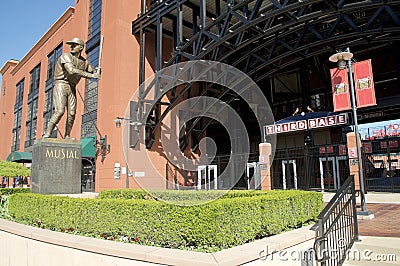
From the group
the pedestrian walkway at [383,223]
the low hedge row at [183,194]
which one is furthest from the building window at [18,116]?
the pedestrian walkway at [383,223]

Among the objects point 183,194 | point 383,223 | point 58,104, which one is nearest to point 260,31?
point 183,194

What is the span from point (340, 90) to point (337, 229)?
11.4 metres

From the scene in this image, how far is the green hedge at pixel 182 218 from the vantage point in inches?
173

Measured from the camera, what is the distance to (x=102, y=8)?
23.6 metres

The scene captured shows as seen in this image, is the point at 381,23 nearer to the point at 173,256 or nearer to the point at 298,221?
the point at 298,221

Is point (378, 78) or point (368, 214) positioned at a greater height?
point (378, 78)

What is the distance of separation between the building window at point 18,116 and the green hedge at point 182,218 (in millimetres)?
40739

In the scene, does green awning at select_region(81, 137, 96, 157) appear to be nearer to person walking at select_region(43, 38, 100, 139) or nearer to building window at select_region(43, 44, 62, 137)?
person walking at select_region(43, 38, 100, 139)

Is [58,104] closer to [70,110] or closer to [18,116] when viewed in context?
[70,110]

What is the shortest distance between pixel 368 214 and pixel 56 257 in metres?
8.77

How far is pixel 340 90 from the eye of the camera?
50.5 ft

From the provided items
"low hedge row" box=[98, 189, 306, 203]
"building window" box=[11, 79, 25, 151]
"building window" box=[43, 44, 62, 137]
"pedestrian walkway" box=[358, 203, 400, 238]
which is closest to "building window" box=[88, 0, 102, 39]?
"building window" box=[43, 44, 62, 137]

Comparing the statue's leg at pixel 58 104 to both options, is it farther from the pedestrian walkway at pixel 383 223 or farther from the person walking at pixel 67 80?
the pedestrian walkway at pixel 383 223

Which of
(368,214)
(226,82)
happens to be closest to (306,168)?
(226,82)
